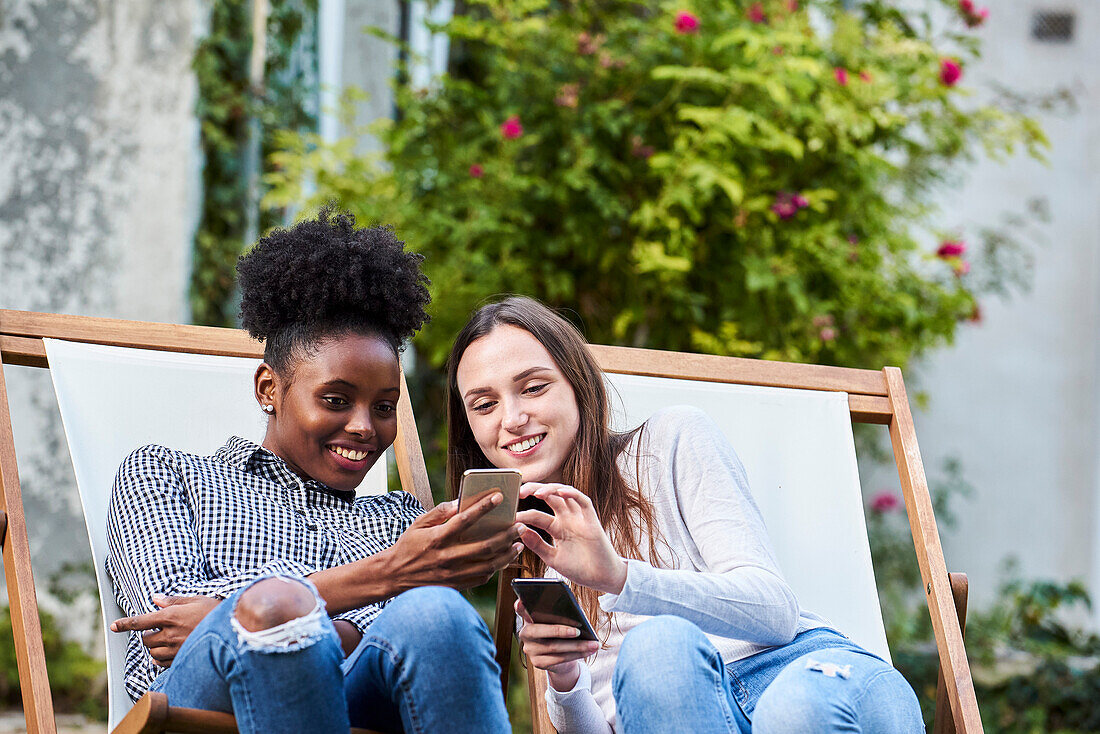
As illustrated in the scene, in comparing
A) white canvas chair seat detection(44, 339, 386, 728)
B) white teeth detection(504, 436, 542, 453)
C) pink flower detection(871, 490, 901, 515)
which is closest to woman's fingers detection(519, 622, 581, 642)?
white teeth detection(504, 436, 542, 453)

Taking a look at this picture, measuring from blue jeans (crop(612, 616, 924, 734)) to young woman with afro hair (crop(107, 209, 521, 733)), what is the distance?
19 cm

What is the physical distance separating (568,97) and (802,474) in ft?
6.23

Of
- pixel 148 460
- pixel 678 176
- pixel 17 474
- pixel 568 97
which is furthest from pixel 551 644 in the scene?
pixel 568 97

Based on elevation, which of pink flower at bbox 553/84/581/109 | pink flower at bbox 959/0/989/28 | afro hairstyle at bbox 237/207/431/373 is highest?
pink flower at bbox 959/0/989/28

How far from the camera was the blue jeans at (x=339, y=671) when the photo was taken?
1.34 metres

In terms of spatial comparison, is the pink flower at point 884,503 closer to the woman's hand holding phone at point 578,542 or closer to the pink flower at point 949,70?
the pink flower at point 949,70

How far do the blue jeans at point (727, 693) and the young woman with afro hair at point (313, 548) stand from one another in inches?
7.7

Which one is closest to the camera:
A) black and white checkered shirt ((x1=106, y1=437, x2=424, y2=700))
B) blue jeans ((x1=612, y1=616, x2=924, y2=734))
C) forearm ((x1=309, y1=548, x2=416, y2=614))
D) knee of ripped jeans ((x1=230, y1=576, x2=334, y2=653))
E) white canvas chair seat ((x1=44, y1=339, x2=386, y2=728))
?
knee of ripped jeans ((x1=230, y1=576, x2=334, y2=653))

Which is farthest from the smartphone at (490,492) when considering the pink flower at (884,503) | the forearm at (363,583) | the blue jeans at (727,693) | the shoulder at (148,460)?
the pink flower at (884,503)

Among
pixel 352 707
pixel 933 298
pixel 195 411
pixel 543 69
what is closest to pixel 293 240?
pixel 195 411

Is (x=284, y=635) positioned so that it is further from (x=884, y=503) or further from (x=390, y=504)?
(x=884, y=503)

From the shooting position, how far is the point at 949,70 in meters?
3.82

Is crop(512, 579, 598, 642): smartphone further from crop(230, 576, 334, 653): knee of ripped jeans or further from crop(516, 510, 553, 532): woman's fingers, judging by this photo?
crop(230, 576, 334, 653): knee of ripped jeans

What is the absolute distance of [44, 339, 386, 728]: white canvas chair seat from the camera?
206cm
